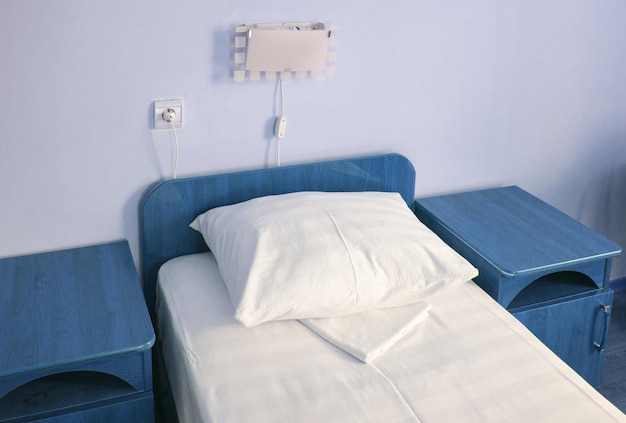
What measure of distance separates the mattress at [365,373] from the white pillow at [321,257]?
0.08m

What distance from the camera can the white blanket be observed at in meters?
1.90

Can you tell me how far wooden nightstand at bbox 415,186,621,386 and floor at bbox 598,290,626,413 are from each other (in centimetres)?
7

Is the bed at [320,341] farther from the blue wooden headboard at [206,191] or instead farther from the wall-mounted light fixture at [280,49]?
the wall-mounted light fixture at [280,49]

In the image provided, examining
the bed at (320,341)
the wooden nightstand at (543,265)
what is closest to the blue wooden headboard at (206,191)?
the bed at (320,341)

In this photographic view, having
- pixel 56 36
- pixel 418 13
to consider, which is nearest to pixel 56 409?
pixel 56 36

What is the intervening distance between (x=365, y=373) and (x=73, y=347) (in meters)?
0.69

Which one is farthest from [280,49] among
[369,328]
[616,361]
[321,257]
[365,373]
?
[616,361]

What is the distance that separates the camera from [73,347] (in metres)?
1.80

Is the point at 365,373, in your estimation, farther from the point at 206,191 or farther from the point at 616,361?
the point at 616,361

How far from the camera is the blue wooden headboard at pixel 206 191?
7.30 ft

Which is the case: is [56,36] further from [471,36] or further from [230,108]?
[471,36]

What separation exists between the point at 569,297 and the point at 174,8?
1469mm

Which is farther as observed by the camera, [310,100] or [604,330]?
[604,330]

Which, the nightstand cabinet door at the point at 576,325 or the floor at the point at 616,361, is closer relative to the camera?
the nightstand cabinet door at the point at 576,325
